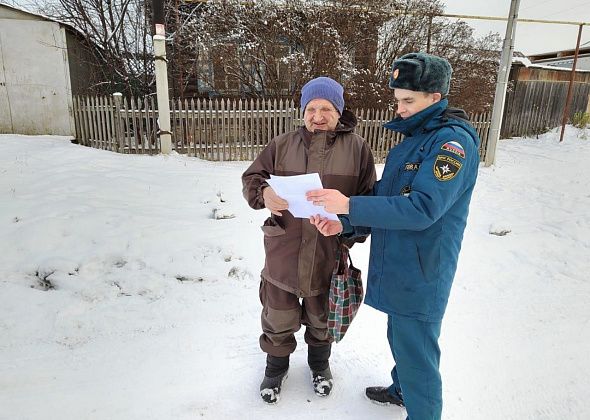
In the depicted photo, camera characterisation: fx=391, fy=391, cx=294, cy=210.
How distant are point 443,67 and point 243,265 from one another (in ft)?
8.92

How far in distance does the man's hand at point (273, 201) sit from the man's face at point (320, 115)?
40cm

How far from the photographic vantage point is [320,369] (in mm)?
2332

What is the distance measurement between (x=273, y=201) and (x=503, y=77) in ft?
26.9

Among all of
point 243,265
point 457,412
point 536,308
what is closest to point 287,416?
point 457,412

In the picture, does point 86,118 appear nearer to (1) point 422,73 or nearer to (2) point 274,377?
(2) point 274,377

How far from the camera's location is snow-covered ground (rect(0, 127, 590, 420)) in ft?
7.29

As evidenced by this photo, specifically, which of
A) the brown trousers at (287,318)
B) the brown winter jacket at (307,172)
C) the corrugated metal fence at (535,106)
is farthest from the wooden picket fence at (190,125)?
the corrugated metal fence at (535,106)

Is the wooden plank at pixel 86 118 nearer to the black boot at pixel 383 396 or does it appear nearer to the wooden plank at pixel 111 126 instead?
the wooden plank at pixel 111 126

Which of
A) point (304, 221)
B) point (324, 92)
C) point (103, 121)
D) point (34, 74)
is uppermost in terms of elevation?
point (34, 74)

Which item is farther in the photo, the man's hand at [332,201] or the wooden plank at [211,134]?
the wooden plank at [211,134]

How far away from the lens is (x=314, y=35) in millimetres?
9664

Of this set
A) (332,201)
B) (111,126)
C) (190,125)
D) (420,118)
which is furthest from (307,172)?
(111,126)

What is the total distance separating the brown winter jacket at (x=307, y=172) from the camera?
203 cm

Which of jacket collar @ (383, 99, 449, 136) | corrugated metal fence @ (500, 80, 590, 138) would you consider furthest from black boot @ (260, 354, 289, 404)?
corrugated metal fence @ (500, 80, 590, 138)
